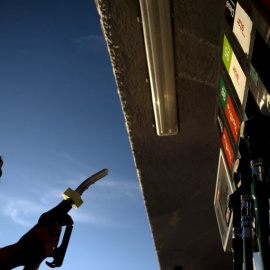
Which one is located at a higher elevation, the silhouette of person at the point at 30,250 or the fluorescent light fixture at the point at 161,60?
the fluorescent light fixture at the point at 161,60

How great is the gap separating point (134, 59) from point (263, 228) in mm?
1782

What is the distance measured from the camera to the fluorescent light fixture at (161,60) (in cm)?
201

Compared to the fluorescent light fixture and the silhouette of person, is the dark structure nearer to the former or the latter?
the fluorescent light fixture

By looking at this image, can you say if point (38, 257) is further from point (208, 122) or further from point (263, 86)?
point (208, 122)

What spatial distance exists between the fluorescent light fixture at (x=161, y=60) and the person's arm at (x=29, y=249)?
52.1 inches

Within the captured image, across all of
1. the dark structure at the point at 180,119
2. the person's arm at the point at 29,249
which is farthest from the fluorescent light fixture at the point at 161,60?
the person's arm at the point at 29,249

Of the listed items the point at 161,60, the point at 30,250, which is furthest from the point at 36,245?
the point at 161,60

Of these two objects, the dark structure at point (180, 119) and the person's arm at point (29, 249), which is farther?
the dark structure at point (180, 119)

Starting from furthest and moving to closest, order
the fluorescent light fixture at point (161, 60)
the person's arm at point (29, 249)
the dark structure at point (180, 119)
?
the dark structure at point (180, 119)
the fluorescent light fixture at point (161, 60)
the person's arm at point (29, 249)

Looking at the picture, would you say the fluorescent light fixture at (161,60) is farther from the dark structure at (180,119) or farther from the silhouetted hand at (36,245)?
the silhouetted hand at (36,245)

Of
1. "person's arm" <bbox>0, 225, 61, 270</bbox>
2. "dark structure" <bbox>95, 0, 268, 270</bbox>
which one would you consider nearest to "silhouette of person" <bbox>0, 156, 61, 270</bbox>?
"person's arm" <bbox>0, 225, 61, 270</bbox>

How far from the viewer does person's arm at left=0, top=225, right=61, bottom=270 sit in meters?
1.80

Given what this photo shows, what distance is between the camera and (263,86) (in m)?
1.35

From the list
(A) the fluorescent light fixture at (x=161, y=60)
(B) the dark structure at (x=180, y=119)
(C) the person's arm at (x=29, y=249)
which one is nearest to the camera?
(C) the person's arm at (x=29, y=249)
